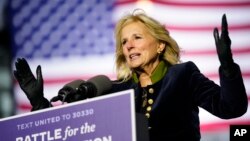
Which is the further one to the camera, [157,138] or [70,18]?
[70,18]

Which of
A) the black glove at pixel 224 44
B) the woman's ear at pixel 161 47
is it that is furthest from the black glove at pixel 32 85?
the black glove at pixel 224 44

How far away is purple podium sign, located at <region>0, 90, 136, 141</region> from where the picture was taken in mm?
1106

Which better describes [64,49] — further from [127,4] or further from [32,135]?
[32,135]

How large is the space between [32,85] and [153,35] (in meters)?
0.44

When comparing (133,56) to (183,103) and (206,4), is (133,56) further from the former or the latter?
(206,4)

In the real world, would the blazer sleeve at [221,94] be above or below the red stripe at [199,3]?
below

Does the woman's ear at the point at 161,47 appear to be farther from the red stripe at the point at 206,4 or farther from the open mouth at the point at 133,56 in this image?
the red stripe at the point at 206,4

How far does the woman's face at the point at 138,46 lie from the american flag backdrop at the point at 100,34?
2.70 feet

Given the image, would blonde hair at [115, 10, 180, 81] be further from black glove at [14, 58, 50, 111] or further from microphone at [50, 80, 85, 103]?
microphone at [50, 80, 85, 103]

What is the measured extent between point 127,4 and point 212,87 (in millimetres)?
1240

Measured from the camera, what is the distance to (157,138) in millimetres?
1634

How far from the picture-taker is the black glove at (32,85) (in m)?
1.64

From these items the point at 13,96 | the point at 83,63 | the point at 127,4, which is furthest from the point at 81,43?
the point at 13,96

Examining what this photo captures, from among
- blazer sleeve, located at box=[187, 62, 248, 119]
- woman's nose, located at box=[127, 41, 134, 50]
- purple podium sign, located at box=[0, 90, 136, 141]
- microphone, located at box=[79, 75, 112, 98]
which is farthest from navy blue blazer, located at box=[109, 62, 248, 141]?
purple podium sign, located at box=[0, 90, 136, 141]
